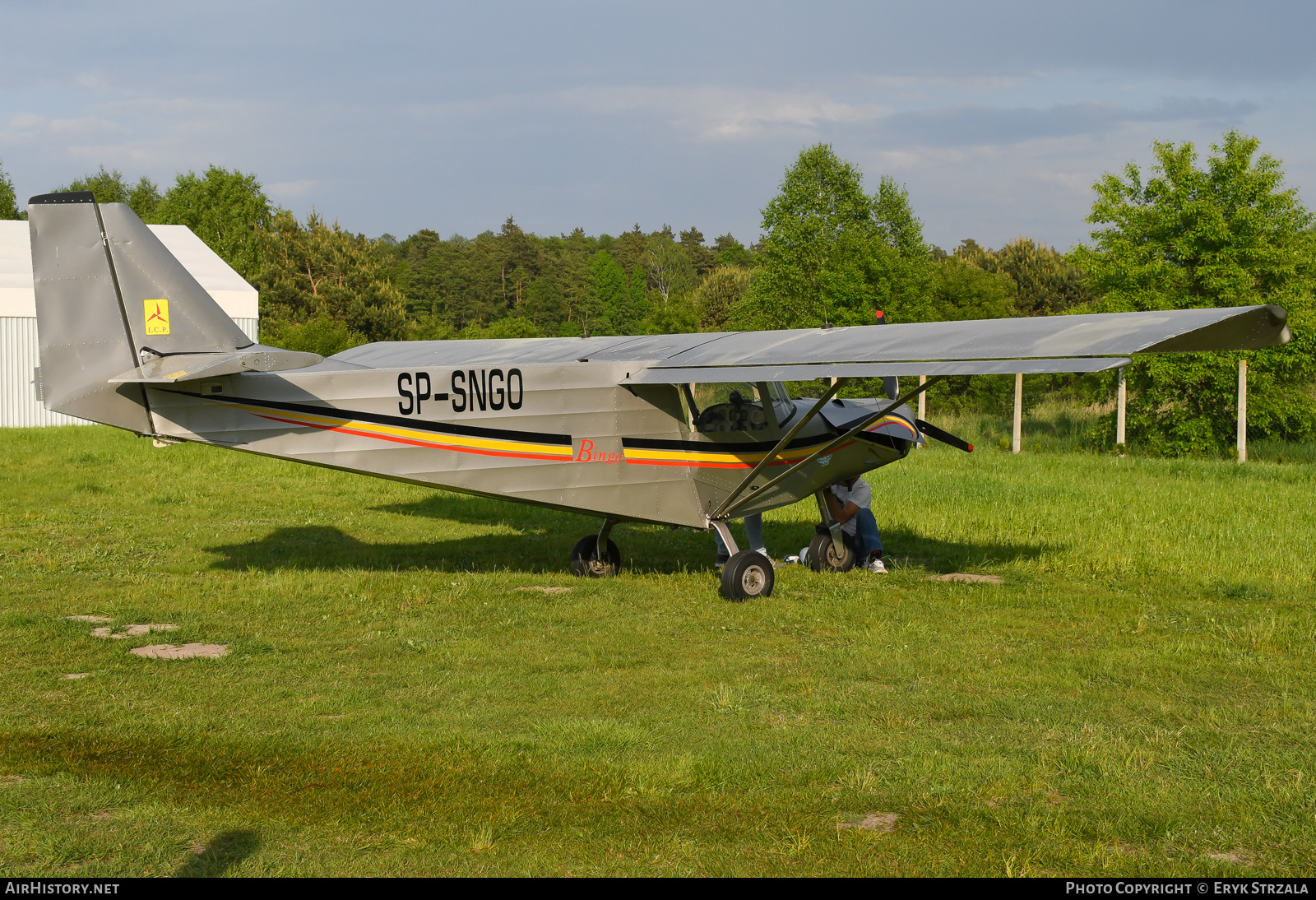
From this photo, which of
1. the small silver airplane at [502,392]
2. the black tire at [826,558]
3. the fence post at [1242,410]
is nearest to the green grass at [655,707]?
the black tire at [826,558]

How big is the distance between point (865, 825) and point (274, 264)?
5534 cm

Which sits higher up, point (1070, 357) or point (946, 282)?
point (946, 282)

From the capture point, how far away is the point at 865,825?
14.6ft

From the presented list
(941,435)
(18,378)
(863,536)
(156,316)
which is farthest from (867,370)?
(18,378)

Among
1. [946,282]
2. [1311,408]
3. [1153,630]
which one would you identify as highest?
[946,282]

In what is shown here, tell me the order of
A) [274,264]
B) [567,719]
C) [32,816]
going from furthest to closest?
[274,264] < [567,719] < [32,816]

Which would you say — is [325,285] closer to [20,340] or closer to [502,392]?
[20,340]

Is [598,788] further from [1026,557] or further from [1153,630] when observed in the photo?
[1026,557]

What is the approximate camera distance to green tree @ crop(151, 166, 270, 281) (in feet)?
228

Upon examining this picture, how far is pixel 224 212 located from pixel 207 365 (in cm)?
6900

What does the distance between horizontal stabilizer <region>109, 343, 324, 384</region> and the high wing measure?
300 cm

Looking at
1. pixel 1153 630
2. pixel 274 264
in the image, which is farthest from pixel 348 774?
pixel 274 264

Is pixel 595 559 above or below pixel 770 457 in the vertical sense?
below

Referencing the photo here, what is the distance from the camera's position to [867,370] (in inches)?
325
